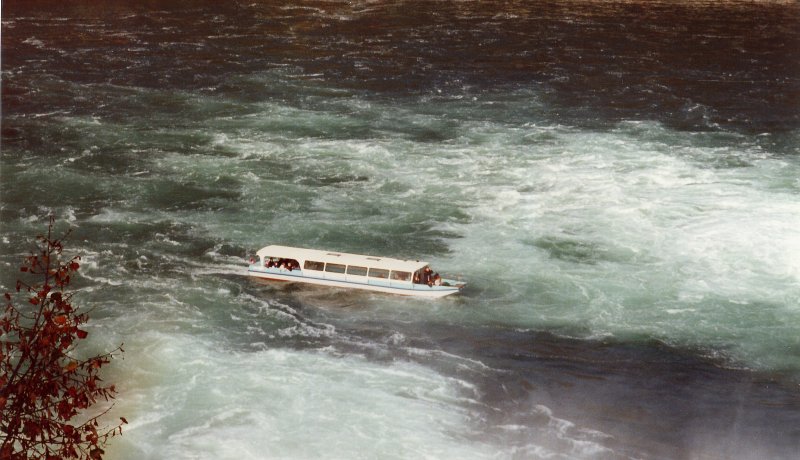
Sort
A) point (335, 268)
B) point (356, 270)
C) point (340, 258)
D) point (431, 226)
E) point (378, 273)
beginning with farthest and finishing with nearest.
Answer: point (431, 226) < point (340, 258) < point (335, 268) < point (356, 270) < point (378, 273)

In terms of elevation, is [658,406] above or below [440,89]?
below

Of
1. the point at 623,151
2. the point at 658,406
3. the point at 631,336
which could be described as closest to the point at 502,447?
the point at 658,406

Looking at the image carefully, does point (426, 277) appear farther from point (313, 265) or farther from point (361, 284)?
point (313, 265)

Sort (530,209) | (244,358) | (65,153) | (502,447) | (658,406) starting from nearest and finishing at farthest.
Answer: (502,447)
(658,406)
(244,358)
(530,209)
(65,153)

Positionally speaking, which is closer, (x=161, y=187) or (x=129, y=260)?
(x=129, y=260)

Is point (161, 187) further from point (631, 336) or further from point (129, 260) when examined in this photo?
point (631, 336)

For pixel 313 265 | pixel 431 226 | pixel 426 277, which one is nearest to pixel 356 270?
pixel 313 265
